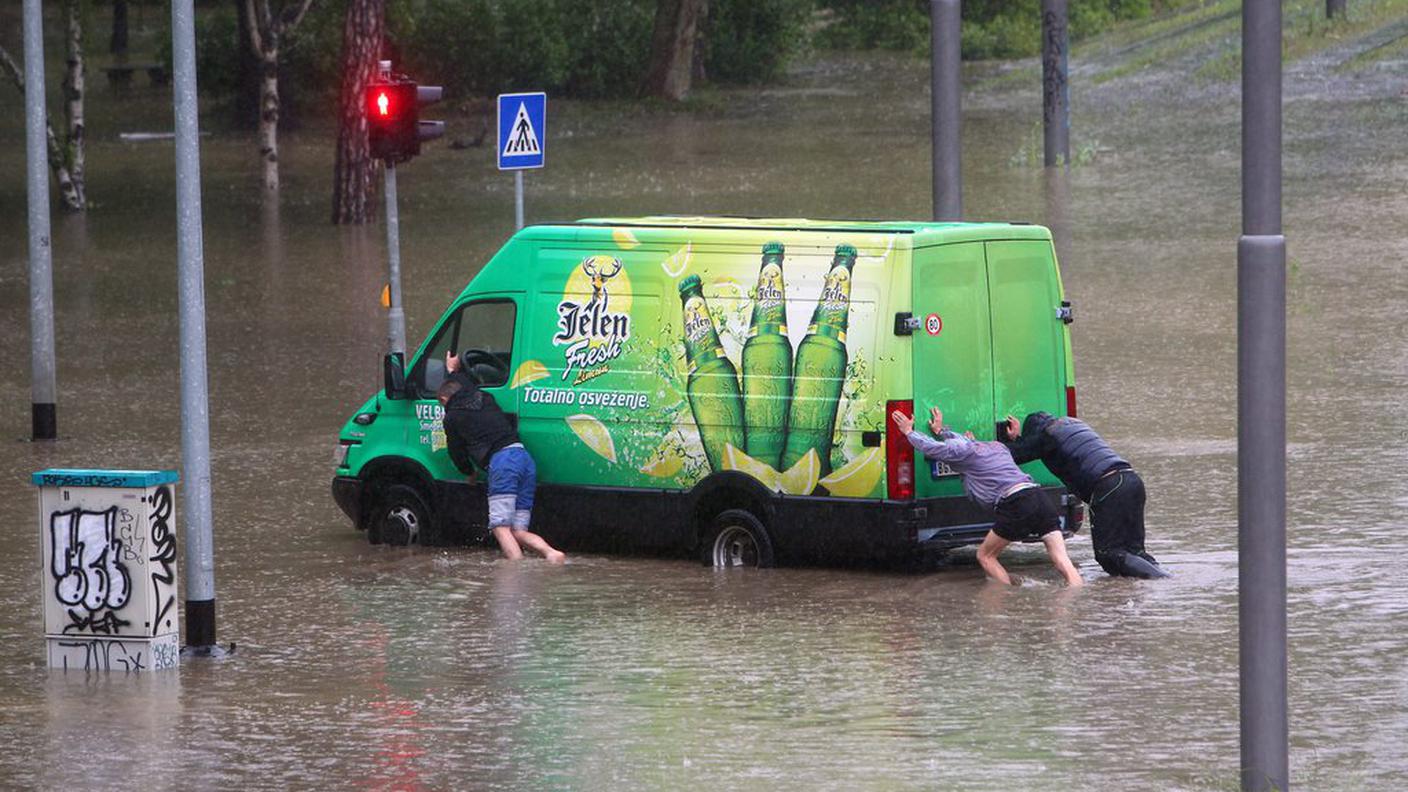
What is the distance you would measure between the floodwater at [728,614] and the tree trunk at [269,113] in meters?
7.47

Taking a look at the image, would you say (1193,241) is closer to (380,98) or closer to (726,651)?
(380,98)

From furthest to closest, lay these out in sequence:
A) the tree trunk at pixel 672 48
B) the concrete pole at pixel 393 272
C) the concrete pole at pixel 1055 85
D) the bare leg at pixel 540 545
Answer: the tree trunk at pixel 672 48
the concrete pole at pixel 1055 85
the concrete pole at pixel 393 272
the bare leg at pixel 540 545

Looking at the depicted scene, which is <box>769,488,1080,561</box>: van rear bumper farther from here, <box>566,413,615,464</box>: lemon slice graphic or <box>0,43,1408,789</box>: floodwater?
<box>566,413,615,464</box>: lemon slice graphic

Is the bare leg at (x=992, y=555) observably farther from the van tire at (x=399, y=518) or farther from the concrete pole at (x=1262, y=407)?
the concrete pole at (x=1262, y=407)

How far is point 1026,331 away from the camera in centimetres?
1475

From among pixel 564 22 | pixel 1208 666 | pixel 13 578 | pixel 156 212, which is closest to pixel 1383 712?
pixel 1208 666

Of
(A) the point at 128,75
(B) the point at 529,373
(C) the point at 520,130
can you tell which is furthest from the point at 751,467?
(A) the point at 128,75

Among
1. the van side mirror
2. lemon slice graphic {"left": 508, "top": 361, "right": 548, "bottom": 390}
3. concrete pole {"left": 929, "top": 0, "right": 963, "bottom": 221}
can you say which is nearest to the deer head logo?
lemon slice graphic {"left": 508, "top": 361, "right": 548, "bottom": 390}

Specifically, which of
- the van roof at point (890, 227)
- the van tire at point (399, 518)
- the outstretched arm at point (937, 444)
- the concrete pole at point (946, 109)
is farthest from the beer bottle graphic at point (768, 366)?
the van tire at point (399, 518)

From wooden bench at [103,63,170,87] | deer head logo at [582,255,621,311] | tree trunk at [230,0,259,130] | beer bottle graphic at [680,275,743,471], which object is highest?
wooden bench at [103,63,170,87]

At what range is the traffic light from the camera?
19.8 meters

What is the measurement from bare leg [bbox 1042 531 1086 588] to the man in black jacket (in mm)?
185

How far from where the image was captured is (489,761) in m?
10.2

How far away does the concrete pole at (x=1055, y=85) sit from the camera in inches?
1467
